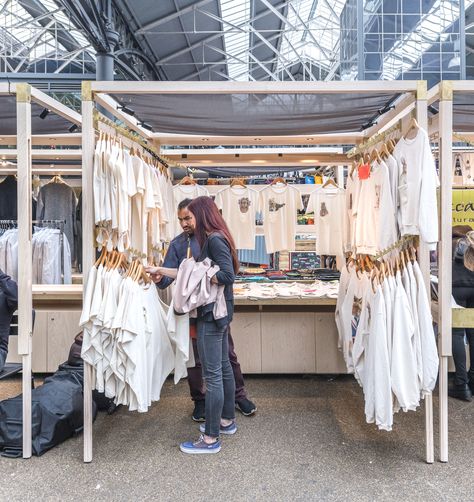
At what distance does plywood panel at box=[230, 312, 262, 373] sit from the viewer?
4.13m

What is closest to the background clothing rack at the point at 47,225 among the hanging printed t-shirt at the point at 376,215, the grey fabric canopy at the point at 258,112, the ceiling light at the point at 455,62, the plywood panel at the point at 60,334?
the plywood panel at the point at 60,334

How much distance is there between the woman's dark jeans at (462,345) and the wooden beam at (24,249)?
323 centimetres

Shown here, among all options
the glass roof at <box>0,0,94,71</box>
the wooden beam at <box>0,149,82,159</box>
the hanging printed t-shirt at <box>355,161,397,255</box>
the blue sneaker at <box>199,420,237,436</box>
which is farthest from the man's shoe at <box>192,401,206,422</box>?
the glass roof at <box>0,0,94,71</box>

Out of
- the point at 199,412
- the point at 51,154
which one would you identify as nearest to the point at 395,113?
the point at 199,412

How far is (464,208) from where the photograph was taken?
10.0 ft

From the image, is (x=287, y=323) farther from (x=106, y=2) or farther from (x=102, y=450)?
(x=106, y=2)

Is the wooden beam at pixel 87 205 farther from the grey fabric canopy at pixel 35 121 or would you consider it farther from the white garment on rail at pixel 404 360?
the white garment on rail at pixel 404 360

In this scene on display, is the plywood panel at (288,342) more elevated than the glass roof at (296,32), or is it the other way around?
the glass roof at (296,32)

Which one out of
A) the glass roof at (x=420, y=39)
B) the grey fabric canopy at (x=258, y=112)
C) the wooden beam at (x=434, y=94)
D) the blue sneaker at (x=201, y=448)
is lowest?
the blue sneaker at (x=201, y=448)

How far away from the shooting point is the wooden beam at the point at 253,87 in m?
2.70

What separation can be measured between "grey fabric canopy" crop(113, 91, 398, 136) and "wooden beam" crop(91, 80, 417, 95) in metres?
0.12

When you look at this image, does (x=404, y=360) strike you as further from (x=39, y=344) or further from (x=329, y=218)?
(x=39, y=344)

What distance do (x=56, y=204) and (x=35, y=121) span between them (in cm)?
207

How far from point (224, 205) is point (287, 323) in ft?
4.92
